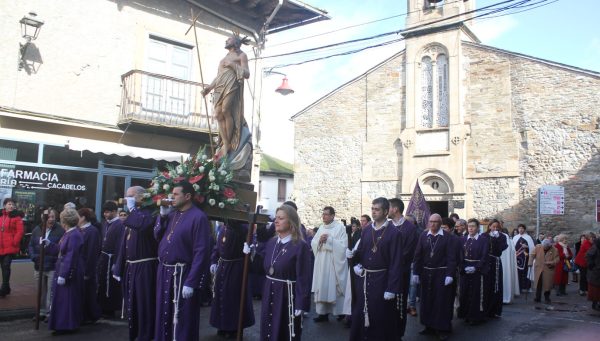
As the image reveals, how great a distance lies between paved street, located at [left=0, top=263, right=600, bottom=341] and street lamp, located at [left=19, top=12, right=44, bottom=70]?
5.12 meters

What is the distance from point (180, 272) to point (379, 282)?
8.08 feet

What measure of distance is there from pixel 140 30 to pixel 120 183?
4.20 meters

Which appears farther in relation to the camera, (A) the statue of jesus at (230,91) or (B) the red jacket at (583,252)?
(B) the red jacket at (583,252)

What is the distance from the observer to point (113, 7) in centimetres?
1427

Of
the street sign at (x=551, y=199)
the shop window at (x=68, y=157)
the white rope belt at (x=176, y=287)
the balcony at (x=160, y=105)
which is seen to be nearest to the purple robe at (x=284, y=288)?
the white rope belt at (x=176, y=287)

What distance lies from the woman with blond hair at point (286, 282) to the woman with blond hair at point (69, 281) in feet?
10.8

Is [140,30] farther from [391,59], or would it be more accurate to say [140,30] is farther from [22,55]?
[391,59]

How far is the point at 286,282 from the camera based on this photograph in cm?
595

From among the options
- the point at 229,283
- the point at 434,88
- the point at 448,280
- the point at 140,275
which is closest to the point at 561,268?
the point at 448,280

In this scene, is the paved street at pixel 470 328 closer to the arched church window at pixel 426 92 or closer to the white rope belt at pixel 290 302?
the white rope belt at pixel 290 302

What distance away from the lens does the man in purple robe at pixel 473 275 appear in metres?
9.54

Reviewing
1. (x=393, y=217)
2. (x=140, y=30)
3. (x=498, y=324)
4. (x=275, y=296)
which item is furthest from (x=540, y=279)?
(x=140, y=30)

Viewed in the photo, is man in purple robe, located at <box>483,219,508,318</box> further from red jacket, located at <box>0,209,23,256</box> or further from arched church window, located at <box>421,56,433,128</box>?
arched church window, located at <box>421,56,433,128</box>

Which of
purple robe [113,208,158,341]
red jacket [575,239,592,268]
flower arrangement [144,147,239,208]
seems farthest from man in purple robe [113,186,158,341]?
red jacket [575,239,592,268]
